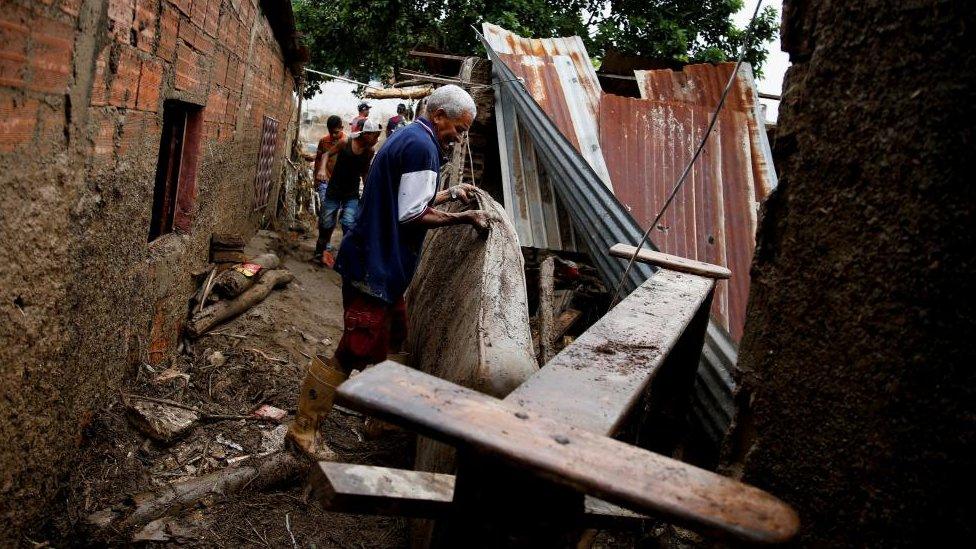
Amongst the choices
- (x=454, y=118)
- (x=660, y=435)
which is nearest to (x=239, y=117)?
(x=454, y=118)

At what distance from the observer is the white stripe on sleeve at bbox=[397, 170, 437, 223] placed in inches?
113

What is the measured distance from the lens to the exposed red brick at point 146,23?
2636 mm

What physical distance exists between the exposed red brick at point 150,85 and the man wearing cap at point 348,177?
3607mm

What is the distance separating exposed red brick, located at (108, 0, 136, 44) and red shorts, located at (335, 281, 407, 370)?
4.54ft

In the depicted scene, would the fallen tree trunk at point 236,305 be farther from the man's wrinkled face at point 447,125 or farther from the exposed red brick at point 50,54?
the exposed red brick at point 50,54

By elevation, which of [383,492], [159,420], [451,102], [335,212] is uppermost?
[451,102]

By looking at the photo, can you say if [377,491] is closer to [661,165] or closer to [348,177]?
[661,165]

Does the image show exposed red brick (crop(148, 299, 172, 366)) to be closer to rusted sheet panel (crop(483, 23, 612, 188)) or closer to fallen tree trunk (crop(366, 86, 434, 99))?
rusted sheet panel (crop(483, 23, 612, 188))

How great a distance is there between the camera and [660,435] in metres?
2.89

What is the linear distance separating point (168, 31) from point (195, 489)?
2.22 meters

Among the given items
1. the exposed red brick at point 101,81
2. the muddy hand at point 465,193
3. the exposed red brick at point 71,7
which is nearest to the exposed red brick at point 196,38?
the exposed red brick at point 101,81

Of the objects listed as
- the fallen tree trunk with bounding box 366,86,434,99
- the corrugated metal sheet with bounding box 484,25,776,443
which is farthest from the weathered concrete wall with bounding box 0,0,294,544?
the fallen tree trunk with bounding box 366,86,434,99

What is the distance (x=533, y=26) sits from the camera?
516 inches

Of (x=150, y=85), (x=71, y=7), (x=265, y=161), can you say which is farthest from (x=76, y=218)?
(x=265, y=161)
